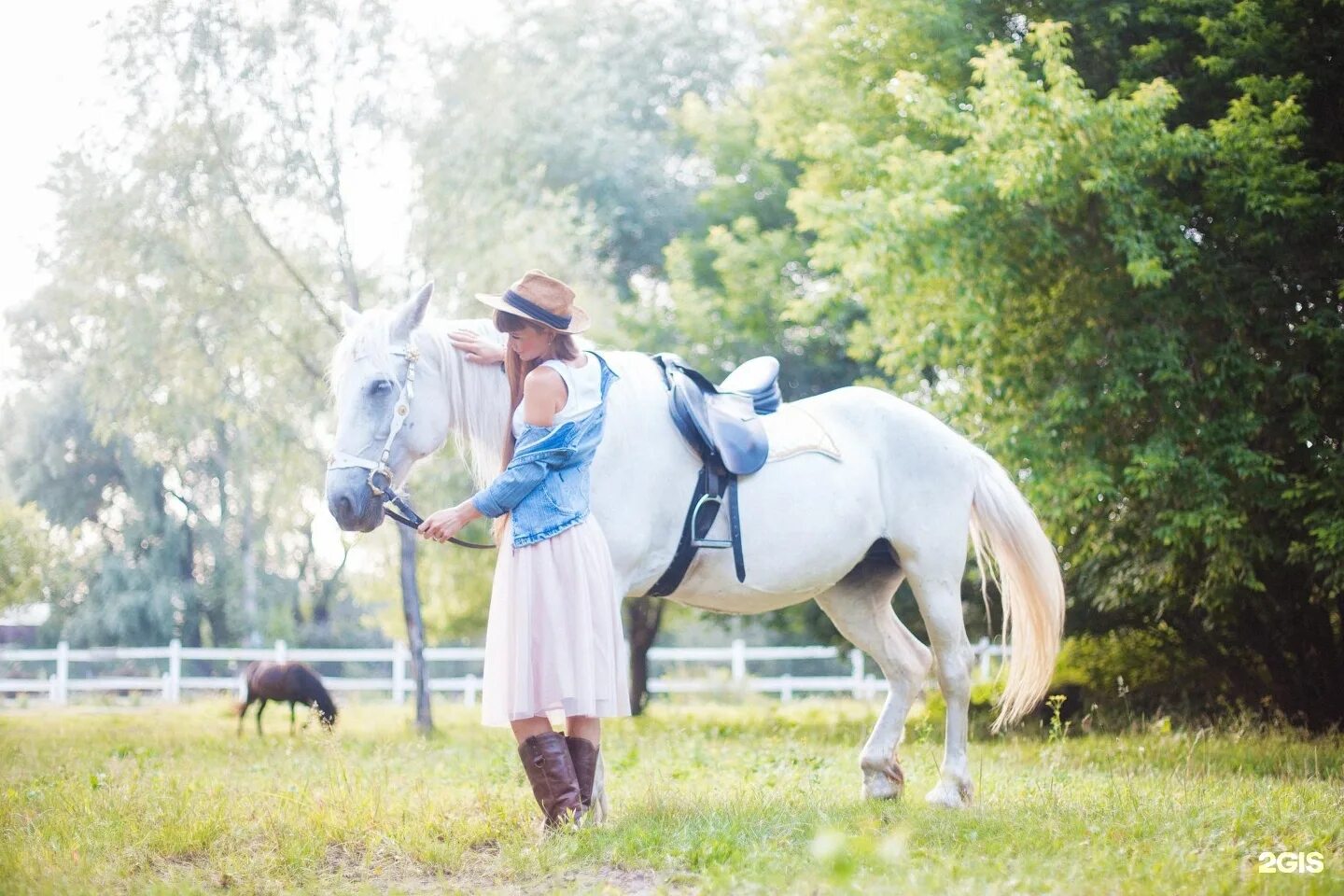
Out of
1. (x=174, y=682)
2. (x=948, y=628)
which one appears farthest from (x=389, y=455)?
(x=174, y=682)

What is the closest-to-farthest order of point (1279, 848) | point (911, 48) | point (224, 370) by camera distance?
point (1279, 848), point (911, 48), point (224, 370)

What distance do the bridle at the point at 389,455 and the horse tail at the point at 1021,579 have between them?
2616mm

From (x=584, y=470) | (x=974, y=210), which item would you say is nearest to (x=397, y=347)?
(x=584, y=470)

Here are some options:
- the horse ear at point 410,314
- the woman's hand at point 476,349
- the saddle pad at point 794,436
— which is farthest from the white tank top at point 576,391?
the saddle pad at point 794,436

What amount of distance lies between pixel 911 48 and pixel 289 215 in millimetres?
6402

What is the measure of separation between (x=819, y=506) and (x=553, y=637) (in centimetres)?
147

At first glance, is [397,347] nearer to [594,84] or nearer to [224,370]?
[224,370]

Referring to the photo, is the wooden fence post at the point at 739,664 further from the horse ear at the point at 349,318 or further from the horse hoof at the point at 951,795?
the horse ear at the point at 349,318

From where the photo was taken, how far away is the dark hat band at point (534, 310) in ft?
14.4

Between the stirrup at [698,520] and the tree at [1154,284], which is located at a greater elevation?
the tree at [1154,284]

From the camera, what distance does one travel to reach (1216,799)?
5238mm

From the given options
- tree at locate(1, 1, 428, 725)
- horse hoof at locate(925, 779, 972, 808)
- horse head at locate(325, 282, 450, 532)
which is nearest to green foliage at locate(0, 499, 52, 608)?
tree at locate(1, 1, 428, 725)

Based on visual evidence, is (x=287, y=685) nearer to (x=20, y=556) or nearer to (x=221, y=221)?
(x=221, y=221)

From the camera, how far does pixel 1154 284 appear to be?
339 inches
